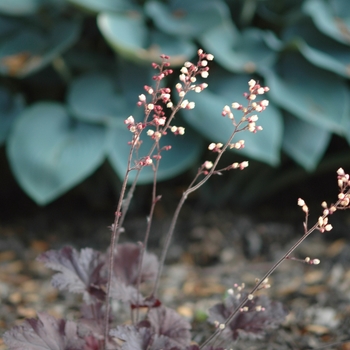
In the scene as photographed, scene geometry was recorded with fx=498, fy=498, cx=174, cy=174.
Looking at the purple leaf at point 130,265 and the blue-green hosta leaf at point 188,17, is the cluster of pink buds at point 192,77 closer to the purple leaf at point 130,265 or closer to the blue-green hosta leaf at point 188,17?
the purple leaf at point 130,265

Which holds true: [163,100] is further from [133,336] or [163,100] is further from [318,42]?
[318,42]

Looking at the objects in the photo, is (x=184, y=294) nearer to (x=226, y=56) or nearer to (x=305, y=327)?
(x=305, y=327)

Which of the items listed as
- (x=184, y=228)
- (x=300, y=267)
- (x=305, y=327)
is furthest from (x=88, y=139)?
(x=305, y=327)

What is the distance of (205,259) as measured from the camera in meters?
1.82

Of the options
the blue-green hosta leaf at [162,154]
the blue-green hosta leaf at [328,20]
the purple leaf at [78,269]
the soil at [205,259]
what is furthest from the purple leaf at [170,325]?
the blue-green hosta leaf at [328,20]

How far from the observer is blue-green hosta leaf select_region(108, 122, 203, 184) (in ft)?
5.54

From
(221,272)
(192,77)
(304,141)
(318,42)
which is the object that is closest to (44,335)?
Answer: (192,77)

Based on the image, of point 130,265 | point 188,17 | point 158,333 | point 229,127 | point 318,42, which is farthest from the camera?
point 318,42

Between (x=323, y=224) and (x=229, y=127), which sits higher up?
(x=323, y=224)

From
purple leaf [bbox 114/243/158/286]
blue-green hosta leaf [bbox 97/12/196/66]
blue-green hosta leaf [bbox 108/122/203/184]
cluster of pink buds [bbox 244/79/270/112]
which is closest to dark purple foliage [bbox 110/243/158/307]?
purple leaf [bbox 114/243/158/286]

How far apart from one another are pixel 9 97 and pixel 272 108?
1039 mm

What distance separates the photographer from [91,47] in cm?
216

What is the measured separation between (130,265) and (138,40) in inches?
41.3

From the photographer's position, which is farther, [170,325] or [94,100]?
[94,100]
